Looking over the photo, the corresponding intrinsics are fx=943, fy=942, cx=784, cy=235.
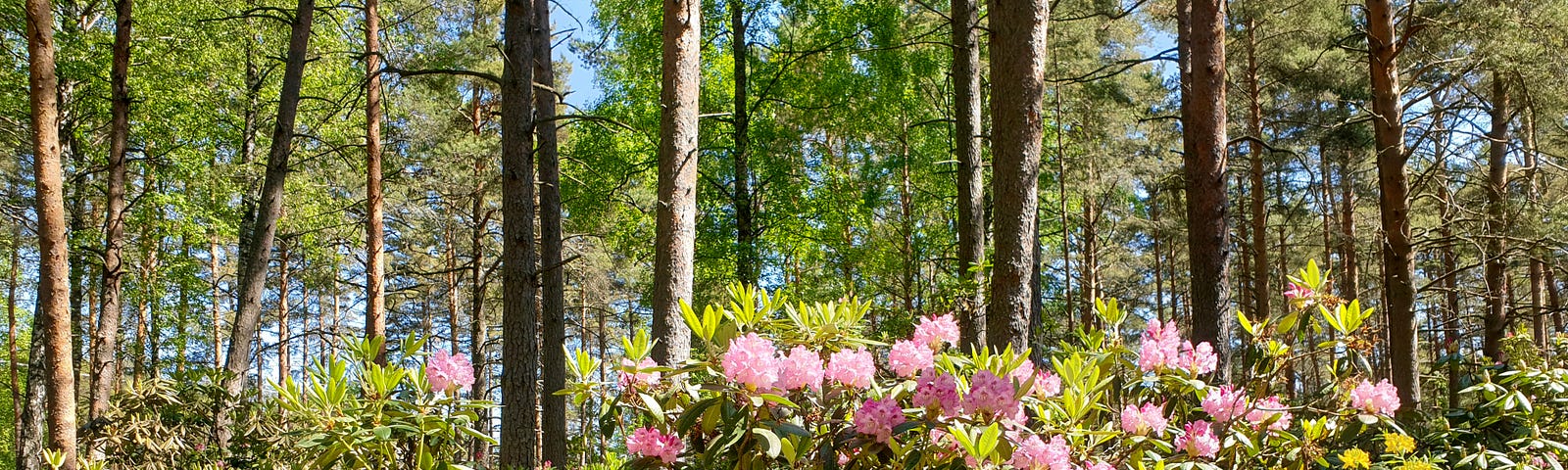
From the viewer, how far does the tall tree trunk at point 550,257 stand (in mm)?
6781

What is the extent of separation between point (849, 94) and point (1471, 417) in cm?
963

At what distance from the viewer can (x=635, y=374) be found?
86.4 inches

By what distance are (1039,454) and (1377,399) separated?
1.32 meters

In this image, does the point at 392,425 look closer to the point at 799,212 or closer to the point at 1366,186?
the point at 799,212

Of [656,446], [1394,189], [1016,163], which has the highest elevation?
[1016,163]

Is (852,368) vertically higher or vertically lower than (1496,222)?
lower

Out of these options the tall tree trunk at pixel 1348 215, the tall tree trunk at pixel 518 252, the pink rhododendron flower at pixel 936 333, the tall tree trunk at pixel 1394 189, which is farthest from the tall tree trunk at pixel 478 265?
the tall tree trunk at pixel 1348 215

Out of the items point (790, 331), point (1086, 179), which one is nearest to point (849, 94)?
point (1086, 179)

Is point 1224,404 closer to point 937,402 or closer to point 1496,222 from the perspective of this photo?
point 937,402

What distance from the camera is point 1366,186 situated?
16109mm

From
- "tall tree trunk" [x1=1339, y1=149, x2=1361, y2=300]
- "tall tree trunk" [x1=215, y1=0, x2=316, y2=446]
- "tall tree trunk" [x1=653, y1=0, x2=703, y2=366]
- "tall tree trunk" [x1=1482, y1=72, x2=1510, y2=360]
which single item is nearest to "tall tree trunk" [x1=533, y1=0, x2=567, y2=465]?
"tall tree trunk" [x1=653, y1=0, x2=703, y2=366]

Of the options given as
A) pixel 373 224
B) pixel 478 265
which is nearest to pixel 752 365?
pixel 373 224

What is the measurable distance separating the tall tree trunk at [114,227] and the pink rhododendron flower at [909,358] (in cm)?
990

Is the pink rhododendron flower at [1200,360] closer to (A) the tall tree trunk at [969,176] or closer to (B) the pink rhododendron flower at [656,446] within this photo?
(B) the pink rhododendron flower at [656,446]
